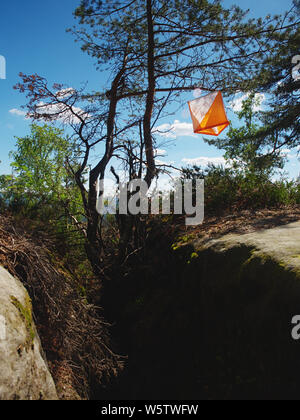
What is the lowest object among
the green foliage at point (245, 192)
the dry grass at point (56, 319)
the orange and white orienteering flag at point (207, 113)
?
the dry grass at point (56, 319)

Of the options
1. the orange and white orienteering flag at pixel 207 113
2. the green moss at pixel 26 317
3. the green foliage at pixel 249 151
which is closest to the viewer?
the green moss at pixel 26 317

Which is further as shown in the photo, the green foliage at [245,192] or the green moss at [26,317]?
the green foliage at [245,192]

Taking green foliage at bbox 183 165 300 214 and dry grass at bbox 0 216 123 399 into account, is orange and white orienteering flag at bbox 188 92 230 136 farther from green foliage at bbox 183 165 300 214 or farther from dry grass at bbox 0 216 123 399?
dry grass at bbox 0 216 123 399

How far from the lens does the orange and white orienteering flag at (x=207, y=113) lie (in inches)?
217

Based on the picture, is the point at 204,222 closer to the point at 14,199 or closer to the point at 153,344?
the point at 153,344

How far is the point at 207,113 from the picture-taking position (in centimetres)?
553

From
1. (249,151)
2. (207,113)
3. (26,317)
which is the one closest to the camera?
(26,317)

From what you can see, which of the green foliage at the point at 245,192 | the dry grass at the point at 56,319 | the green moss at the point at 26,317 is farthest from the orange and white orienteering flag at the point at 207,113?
the green moss at the point at 26,317

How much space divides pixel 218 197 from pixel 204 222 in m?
0.89

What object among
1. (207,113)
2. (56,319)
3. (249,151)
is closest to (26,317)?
(56,319)

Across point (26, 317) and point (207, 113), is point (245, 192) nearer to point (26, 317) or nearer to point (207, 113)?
point (207, 113)

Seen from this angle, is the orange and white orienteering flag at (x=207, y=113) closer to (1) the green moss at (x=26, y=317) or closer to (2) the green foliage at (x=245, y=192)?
(2) the green foliage at (x=245, y=192)

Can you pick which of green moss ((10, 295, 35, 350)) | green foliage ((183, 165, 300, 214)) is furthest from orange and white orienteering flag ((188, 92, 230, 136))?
green moss ((10, 295, 35, 350))
